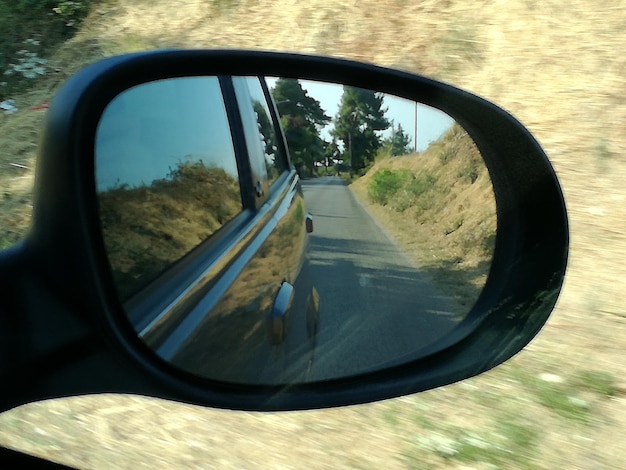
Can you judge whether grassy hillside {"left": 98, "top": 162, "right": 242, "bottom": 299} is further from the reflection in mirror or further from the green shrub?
the green shrub

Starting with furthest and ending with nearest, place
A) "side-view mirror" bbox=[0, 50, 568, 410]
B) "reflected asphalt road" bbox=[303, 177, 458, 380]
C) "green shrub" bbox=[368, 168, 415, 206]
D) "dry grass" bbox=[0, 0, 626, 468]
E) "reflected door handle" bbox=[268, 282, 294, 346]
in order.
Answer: "dry grass" bbox=[0, 0, 626, 468], "green shrub" bbox=[368, 168, 415, 206], "reflected asphalt road" bbox=[303, 177, 458, 380], "reflected door handle" bbox=[268, 282, 294, 346], "side-view mirror" bbox=[0, 50, 568, 410]

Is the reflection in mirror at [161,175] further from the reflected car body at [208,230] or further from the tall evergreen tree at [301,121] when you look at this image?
the tall evergreen tree at [301,121]

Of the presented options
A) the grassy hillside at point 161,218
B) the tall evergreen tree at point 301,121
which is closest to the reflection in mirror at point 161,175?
the grassy hillside at point 161,218

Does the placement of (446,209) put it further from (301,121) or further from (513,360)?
(513,360)

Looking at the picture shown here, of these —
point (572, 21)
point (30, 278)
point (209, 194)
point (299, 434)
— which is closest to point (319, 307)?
point (209, 194)

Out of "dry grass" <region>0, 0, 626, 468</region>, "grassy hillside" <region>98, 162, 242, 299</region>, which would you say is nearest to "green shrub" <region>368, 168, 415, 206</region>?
"grassy hillside" <region>98, 162, 242, 299</region>

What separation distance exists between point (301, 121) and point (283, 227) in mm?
299

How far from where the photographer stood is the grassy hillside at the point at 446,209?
2.28 m

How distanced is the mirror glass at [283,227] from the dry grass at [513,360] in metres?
0.86

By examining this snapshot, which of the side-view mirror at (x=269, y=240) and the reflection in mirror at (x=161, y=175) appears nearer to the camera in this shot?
the side-view mirror at (x=269, y=240)

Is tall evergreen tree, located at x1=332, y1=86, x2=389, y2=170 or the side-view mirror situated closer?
the side-view mirror

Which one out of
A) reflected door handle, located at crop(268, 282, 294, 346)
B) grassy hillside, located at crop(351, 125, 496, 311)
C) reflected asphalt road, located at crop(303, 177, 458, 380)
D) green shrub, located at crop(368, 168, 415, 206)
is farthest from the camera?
grassy hillside, located at crop(351, 125, 496, 311)

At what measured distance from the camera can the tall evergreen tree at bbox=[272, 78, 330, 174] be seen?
2076 millimetres

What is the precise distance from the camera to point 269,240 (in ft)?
7.16
